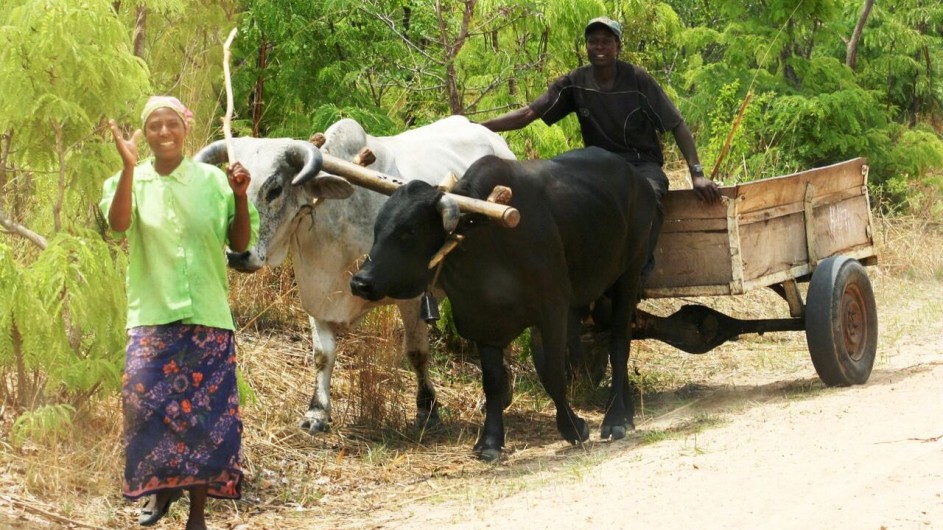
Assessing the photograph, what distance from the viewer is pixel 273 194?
6.82m

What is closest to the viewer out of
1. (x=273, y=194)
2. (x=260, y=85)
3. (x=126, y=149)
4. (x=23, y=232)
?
(x=126, y=149)

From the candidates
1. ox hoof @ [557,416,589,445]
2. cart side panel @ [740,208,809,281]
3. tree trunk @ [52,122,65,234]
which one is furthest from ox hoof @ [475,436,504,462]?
tree trunk @ [52,122,65,234]

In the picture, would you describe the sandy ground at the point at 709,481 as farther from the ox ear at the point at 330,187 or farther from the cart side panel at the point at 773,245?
the ox ear at the point at 330,187

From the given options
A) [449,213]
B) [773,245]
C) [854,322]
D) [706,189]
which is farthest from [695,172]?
[449,213]

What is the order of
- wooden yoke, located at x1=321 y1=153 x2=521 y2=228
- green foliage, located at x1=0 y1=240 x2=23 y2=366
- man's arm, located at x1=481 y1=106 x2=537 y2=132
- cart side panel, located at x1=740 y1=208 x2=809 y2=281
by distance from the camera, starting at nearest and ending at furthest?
green foliage, located at x1=0 y1=240 x2=23 y2=366
wooden yoke, located at x1=321 y1=153 x2=521 y2=228
cart side panel, located at x1=740 y1=208 x2=809 y2=281
man's arm, located at x1=481 y1=106 x2=537 y2=132

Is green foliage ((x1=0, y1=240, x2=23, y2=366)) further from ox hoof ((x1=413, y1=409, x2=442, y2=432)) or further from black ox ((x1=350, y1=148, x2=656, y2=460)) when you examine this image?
ox hoof ((x1=413, y1=409, x2=442, y2=432))

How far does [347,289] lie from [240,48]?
3.36m

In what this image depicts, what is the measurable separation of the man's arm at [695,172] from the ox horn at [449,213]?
1.95 m

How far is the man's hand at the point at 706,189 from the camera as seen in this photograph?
7.47 metres

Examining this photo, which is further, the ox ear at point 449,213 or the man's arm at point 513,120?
the man's arm at point 513,120

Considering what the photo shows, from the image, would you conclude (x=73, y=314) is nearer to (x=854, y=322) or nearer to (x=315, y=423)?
(x=315, y=423)

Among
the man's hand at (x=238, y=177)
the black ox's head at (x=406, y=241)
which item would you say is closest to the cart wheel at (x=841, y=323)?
the black ox's head at (x=406, y=241)

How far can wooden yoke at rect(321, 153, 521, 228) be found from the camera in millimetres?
6000

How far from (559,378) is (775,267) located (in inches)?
72.6
